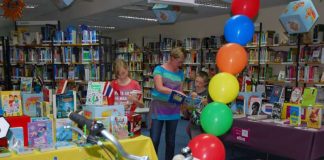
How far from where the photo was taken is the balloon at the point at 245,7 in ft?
7.61

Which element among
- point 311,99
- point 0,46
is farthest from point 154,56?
point 311,99

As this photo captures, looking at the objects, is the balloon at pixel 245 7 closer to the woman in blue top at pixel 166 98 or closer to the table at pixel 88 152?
the woman in blue top at pixel 166 98

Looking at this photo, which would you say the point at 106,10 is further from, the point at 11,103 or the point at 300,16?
the point at 11,103

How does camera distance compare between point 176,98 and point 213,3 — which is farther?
point 213,3

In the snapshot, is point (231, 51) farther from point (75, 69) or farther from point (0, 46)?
point (0, 46)

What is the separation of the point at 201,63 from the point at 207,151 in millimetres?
6451

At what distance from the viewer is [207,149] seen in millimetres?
1851

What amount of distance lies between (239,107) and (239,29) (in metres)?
2.01

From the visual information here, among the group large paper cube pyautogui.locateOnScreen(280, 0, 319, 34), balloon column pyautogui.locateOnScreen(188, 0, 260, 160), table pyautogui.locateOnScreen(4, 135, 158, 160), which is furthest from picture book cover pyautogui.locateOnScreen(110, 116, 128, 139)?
large paper cube pyautogui.locateOnScreen(280, 0, 319, 34)

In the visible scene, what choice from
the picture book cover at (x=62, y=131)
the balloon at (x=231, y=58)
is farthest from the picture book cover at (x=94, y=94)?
the balloon at (x=231, y=58)

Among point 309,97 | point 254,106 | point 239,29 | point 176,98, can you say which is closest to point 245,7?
point 239,29

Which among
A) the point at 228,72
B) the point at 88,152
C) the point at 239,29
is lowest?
the point at 88,152

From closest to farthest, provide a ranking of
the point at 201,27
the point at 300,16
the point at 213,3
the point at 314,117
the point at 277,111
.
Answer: the point at 314,117 → the point at 277,111 → the point at 300,16 → the point at 213,3 → the point at 201,27

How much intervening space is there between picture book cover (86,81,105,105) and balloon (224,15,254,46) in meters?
1.14
